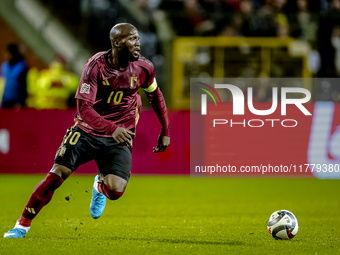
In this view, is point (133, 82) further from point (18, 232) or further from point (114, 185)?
point (18, 232)

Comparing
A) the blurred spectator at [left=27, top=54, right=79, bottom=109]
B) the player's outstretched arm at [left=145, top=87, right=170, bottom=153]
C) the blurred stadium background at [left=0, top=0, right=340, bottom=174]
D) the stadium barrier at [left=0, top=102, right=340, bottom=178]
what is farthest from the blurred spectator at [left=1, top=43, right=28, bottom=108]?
the player's outstretched arm at [left=145, top=87, right=170, bottom=153]

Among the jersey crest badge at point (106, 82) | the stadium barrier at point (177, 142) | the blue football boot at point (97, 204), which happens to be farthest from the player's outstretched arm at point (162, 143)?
the stadium barrier at point (177, 142)

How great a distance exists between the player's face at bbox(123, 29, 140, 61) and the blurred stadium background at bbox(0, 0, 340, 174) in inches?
255

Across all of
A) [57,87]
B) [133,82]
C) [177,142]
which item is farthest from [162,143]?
[57,87]

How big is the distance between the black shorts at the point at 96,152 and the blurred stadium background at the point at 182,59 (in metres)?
6.16

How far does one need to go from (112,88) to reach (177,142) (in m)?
6.40

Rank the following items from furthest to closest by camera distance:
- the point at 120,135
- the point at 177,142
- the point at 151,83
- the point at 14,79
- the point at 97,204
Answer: the point at 14,79 < the point at 177,142 < the point at 97,204 < the point at 151,83 < the point at 120,135

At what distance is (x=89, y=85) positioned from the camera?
18.5 ft

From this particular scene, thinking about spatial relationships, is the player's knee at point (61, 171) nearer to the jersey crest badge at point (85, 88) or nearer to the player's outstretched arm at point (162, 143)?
the jersey crest badge at point (85, 88)

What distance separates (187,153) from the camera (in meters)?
12.2

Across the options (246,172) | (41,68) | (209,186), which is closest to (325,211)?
(209,186)

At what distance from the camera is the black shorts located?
19.0 feet

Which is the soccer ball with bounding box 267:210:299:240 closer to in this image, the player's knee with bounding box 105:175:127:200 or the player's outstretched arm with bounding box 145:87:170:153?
the player's outstretched arm with bounding box 145:87:170:153

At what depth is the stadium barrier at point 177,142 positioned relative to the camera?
1189 centimetres
